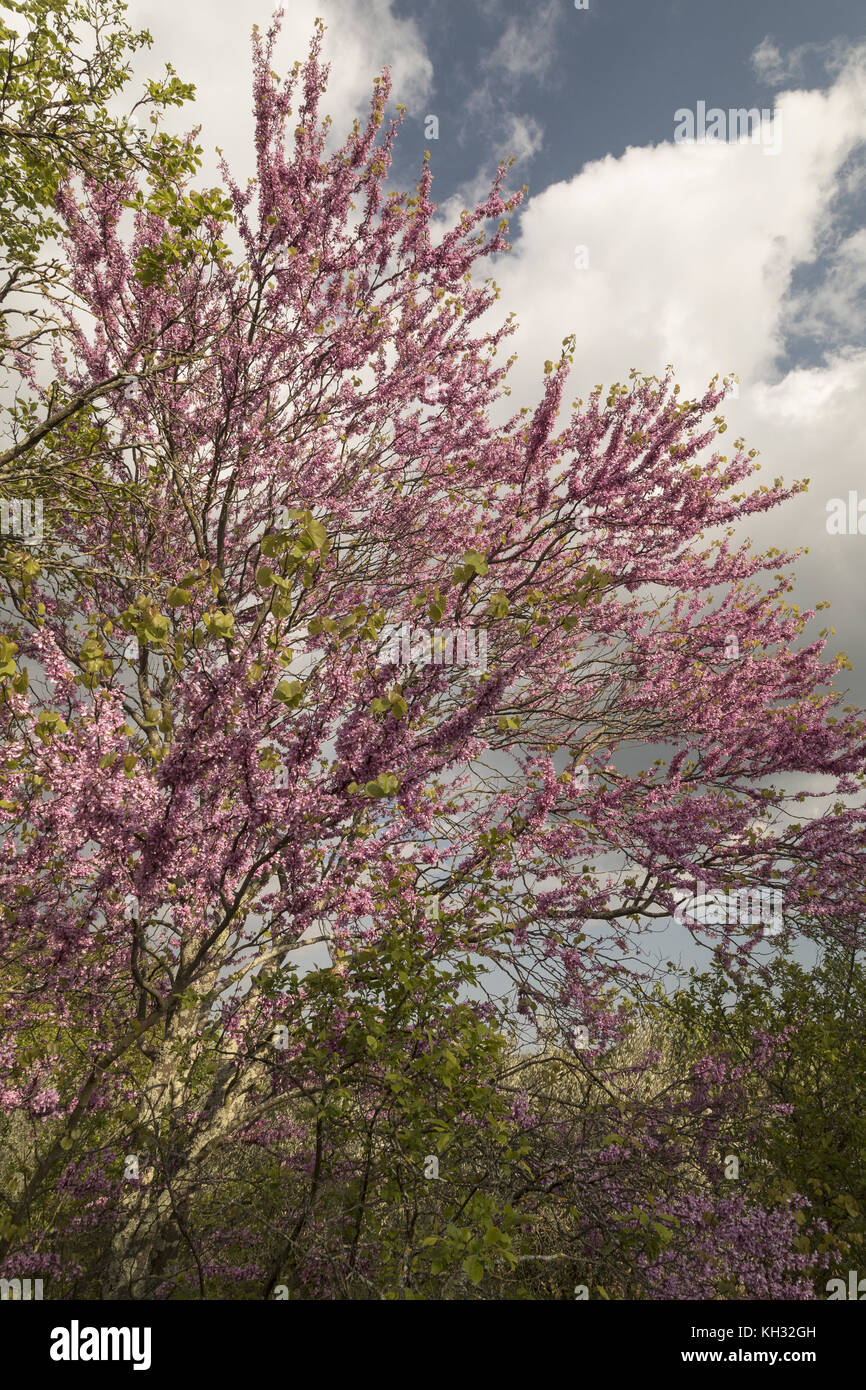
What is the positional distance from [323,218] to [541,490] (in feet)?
11.4

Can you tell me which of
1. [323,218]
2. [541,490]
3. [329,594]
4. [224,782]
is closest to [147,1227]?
[224,782]

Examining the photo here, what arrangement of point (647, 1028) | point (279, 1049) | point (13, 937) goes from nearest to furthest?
point (13, 937) < point (279, 1049) < point (647, 1028)

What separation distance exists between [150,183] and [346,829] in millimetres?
5697

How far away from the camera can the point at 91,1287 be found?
219 inches

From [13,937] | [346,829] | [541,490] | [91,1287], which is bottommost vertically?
[91,1287]

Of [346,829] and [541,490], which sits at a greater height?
[541,490]

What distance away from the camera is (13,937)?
4.16 meters

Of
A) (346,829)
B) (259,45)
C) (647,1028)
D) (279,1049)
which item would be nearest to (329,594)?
(346,829)
